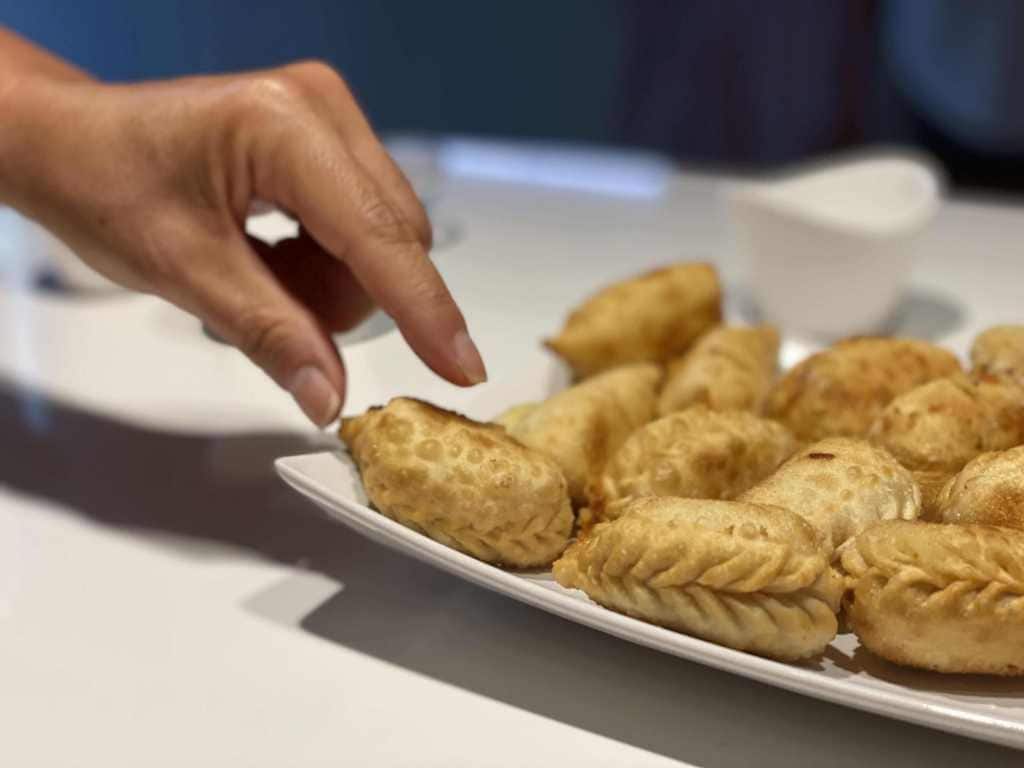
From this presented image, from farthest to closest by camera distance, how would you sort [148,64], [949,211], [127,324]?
[148,64] < [949,211] < [127,324]

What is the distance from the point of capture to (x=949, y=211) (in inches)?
74.7

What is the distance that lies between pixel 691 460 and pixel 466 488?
170 millimetres

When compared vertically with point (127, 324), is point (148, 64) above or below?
above

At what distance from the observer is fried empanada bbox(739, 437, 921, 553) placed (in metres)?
0.74

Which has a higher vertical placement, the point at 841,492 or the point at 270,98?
the point at 270,98

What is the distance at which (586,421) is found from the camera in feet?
3.06

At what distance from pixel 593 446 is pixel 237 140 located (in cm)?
36

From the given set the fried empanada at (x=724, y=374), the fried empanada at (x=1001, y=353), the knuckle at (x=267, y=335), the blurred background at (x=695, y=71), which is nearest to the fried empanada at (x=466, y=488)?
the knuckle at (x=267, y=335)

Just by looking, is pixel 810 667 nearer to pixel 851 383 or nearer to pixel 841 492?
pixel 841 492

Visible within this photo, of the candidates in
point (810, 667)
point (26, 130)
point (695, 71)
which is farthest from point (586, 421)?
point (695, 71)

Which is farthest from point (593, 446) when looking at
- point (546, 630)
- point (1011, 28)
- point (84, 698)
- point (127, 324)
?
point (1011, 28)

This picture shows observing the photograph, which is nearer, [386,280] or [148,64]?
[386,280]

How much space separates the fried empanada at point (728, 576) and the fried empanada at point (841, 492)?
0.05 m

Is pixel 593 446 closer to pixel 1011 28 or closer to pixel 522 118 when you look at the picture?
pixel 1011 28
